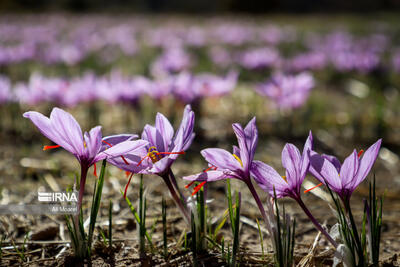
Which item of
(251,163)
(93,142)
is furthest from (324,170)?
(93,142)

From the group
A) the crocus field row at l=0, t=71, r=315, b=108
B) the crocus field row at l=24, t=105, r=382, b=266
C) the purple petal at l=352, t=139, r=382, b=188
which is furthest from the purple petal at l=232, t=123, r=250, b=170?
the crocus field row at l=0, t=71, r=315, b=108

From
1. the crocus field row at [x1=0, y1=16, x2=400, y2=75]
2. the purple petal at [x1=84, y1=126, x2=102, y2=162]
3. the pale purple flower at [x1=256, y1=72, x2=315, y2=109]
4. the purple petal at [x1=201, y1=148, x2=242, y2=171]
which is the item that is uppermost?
the crocus field row at [x1=0, y1=16, x2=400, y2=75]

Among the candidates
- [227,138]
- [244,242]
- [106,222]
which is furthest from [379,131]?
[106,222]

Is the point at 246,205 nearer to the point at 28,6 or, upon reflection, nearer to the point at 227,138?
the point at 227,138

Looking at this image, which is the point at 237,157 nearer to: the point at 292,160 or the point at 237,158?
the point at 237,158

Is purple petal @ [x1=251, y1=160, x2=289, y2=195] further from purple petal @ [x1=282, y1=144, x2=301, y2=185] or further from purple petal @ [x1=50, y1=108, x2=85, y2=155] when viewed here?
purple petal @ [x1=50, y1=108, x2=85, y2=155]

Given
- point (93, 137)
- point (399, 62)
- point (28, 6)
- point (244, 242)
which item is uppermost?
point (28, 6)

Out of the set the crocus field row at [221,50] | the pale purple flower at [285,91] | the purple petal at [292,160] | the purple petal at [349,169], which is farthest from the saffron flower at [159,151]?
the crocus field row at [221,50]
